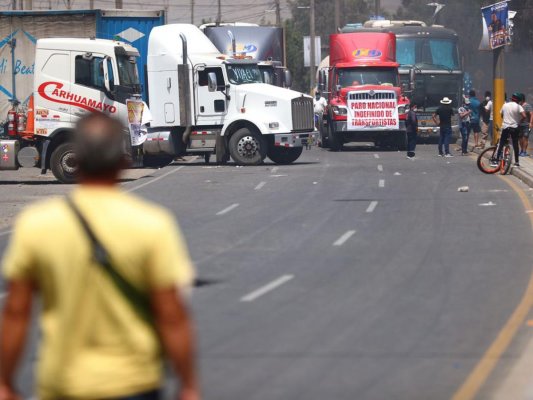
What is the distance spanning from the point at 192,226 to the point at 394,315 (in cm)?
857

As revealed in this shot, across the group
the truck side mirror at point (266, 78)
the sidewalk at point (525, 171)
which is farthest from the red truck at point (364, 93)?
the sidewalk at point (525, 171)

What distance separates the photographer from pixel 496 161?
94.9 ft

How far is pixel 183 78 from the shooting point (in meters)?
33.5

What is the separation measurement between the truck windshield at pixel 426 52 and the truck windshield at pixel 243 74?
39.8 feet

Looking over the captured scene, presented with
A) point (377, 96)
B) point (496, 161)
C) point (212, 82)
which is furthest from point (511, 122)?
point (377, 96)

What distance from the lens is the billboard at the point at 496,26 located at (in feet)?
117

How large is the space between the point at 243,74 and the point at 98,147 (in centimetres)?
3027

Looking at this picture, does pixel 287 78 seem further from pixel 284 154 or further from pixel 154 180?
pixel 154 180

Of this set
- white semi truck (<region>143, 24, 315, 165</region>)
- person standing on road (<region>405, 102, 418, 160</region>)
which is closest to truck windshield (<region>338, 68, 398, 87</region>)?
person standing on road (<region>405, 102, 418, 160</region>)

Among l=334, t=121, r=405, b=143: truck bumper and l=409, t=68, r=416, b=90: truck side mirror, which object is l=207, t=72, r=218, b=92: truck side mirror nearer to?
l=334, t=121, r=405, b=143: truck bumper

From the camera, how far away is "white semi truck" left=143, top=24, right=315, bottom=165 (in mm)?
33531

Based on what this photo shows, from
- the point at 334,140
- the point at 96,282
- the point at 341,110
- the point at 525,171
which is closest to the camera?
the point at 96,282

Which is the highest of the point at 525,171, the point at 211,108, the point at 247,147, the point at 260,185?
the point at 211,108

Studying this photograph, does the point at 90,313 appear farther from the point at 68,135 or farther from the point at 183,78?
the point at 183,78
